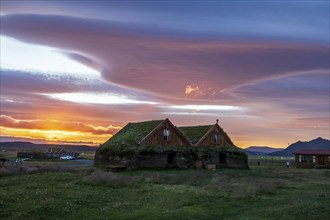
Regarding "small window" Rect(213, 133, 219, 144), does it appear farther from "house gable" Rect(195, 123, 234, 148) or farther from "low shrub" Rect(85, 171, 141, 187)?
"low shrub" Rect(85, 171, 141, 187)

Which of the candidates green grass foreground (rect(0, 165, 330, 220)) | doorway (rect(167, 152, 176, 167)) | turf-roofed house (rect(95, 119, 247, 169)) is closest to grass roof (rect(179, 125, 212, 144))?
turf-roofed house (rect(95, 119, 247, 169))

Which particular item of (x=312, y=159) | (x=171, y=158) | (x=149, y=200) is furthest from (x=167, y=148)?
(x=312, y=159)

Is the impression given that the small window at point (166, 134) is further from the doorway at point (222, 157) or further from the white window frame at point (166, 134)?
the doorway at point (222, 157)

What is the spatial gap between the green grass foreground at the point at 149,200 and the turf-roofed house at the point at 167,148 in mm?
16803

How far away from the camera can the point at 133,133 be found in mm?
58062

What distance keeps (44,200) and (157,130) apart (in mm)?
32076

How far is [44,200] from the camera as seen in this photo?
24.1m

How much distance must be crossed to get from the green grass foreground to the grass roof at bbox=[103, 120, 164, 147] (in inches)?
760

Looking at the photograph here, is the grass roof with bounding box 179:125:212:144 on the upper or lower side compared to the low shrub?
upper

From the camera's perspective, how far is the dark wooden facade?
54500 mm

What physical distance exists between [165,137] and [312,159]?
3296 centimetres

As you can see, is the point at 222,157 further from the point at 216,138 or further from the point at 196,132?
the point at 196,132

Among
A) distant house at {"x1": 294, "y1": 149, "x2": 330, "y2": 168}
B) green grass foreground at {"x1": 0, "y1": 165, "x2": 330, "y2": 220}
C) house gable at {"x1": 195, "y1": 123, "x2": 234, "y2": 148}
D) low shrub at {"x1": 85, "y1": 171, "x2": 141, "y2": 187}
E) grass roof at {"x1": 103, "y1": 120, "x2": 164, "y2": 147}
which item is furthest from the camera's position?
distant house at {"x1": 294, "y1": 149, "x2": 330, "y2": 168}

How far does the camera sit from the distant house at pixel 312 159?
71625 millimetres
